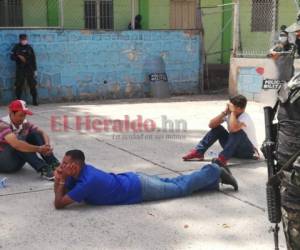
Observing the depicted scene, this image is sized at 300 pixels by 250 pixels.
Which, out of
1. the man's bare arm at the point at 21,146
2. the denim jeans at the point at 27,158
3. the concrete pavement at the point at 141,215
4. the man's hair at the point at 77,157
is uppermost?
the man's hair at the point at 77,157

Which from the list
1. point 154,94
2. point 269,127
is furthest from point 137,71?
point 269,127

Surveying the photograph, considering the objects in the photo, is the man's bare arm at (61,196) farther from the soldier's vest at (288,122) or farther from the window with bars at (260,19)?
the window with bars at (260,19)

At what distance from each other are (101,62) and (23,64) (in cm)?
205

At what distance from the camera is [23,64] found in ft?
35.7

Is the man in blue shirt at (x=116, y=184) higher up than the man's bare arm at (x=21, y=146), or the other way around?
the man's bare arm at (x=21, y=146)

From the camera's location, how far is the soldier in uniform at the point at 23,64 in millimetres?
10820

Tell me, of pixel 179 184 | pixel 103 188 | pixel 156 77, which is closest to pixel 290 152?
pixel 103 188

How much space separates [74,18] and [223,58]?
503 centimetres

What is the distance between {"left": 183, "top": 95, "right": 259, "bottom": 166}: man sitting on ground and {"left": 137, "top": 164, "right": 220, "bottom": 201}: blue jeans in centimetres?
56

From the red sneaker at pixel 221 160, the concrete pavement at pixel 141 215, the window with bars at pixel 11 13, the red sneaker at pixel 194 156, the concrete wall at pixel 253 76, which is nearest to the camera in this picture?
the concrete pavement at pixel 141 215

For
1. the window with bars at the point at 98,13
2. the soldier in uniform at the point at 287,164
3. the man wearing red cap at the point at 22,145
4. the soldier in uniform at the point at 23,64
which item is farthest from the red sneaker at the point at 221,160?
the window with bars at the point at 98,13

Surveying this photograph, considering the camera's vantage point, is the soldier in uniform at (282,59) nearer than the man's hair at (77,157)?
No

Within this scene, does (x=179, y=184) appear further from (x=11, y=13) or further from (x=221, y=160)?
(x=11, y=13)

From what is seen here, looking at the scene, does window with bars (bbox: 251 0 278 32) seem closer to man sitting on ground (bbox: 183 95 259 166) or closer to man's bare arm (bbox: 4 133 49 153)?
man sitting on ground (bbox: 183 95 259 166)
